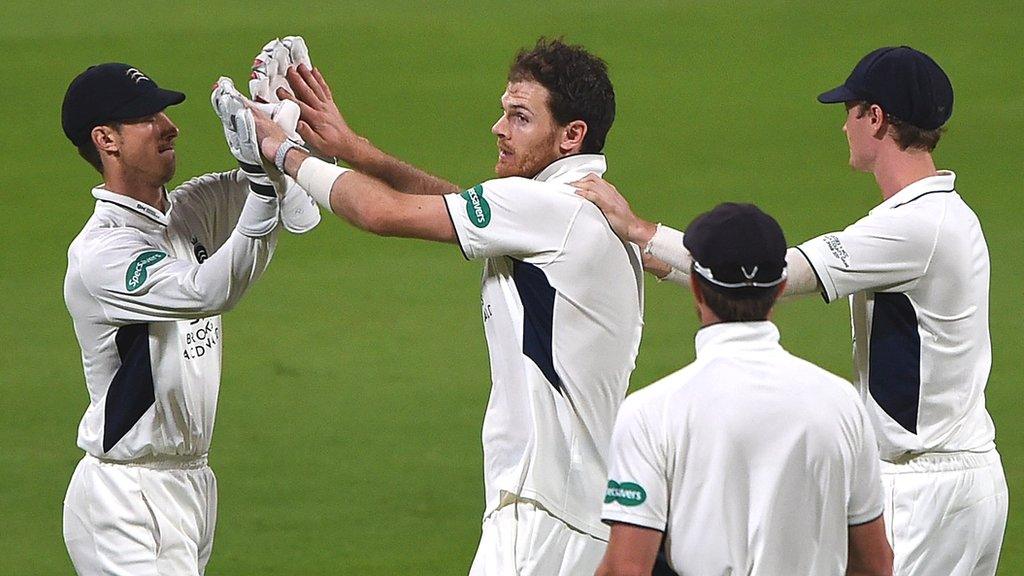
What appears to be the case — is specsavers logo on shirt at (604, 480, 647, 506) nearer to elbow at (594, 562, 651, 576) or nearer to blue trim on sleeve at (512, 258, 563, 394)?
elbow at (594, 562, 651, 576)

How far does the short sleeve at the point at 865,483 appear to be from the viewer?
343 cm

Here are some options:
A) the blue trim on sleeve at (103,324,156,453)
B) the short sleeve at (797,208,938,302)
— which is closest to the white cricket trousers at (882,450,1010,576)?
the short sleeve at (797,208,938,302)

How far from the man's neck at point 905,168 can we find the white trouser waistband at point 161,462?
2264 mm

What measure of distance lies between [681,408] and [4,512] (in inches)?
194

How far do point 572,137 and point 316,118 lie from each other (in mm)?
805

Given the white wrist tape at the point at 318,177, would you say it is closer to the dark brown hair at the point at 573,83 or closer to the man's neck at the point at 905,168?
the dark brown hair at the point at 573,83

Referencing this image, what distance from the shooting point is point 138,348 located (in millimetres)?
4977

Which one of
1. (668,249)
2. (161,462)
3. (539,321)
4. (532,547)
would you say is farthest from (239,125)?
(532,547)

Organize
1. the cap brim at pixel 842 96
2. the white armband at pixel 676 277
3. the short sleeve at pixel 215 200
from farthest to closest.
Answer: the short sleeve at pixel 215 200 → the white armband at pixel 676 277 → the cap brim at pixel 842 96

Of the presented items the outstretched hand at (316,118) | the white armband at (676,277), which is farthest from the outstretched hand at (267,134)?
the white armband at (676,277)

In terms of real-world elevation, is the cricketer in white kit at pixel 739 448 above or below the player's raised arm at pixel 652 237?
below

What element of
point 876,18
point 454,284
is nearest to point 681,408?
point 454,284

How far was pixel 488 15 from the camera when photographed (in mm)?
14555

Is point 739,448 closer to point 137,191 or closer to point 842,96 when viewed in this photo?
point 842,96
